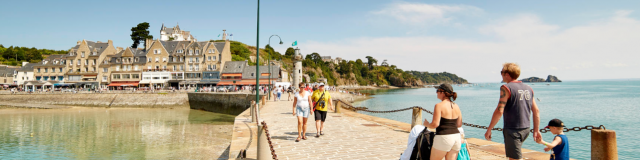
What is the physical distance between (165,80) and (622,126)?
5851 cm

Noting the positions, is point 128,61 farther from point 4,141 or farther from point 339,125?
point 339,125

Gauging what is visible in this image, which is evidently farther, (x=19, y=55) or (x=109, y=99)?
(x=19, y=55)

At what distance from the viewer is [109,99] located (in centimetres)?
4409

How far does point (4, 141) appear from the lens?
18.6 metres

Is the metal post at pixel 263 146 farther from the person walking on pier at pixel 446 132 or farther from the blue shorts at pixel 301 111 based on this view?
the person walking on pier at pixel 446 132

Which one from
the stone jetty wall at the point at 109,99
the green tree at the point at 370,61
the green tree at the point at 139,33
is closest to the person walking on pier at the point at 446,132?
the stone jetty wall at the point at 109,99

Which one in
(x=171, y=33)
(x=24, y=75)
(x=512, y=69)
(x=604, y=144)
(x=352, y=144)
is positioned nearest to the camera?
(x=512, y=69)

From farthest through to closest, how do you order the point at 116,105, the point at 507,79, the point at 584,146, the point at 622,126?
the point at 116,105 → the point at 622,126 → the point at 584,146 → the point at 507,79

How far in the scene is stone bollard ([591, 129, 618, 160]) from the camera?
434cm

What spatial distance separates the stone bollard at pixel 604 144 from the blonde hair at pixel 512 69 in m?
1.40

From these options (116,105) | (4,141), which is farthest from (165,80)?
(4,141)

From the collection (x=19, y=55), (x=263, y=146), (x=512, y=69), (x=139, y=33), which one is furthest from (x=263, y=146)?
(x=19, y=55)

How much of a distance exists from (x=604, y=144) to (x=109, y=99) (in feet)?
165

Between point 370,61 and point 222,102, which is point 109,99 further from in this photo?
point 370,61
